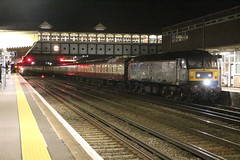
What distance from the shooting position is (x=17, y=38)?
4975 cm

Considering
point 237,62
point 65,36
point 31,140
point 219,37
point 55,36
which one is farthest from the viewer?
point 65,36

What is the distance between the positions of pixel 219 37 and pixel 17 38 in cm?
3202

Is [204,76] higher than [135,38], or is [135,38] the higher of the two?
[135,38]

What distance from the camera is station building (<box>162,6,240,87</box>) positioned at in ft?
85.9

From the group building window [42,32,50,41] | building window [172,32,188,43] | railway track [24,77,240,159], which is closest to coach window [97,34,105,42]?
building window [42,32,50,41]

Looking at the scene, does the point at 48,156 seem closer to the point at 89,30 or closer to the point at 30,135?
the point at 30,135

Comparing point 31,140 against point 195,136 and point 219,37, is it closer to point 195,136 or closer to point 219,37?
point 195,136

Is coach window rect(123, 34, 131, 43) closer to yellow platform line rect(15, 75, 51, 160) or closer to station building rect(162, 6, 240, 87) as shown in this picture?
station building rect(162, 6, 240, 87)

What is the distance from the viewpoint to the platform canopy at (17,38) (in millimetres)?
45487

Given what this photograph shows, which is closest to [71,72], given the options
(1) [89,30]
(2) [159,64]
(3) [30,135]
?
(1) [89,30]

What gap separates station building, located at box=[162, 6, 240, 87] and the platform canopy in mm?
23456

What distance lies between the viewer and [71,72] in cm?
5150

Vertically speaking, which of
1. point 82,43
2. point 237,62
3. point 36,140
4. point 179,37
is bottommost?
point 36,140

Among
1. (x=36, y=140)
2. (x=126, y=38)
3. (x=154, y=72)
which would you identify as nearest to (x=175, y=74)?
(x=154, y=72)
